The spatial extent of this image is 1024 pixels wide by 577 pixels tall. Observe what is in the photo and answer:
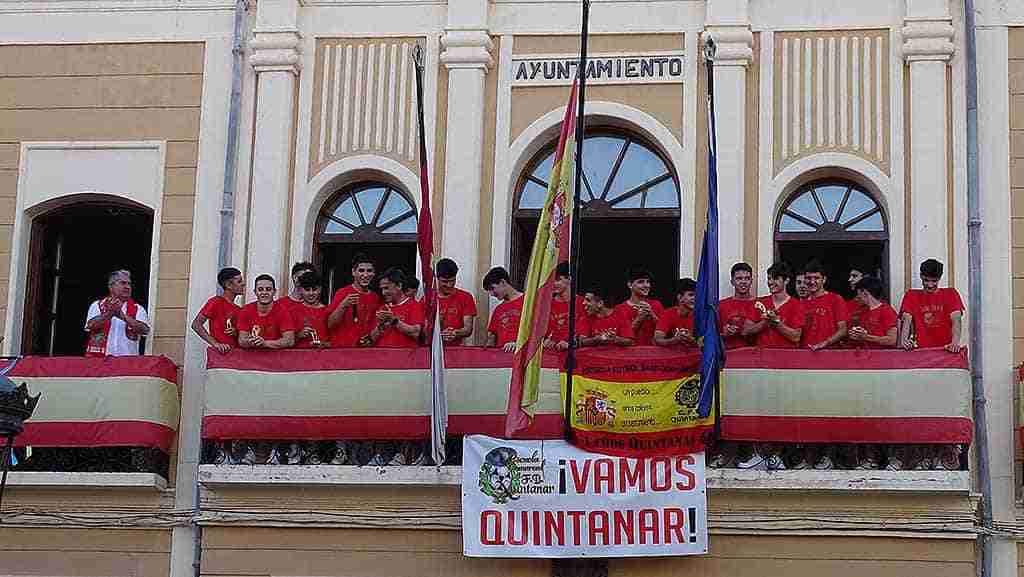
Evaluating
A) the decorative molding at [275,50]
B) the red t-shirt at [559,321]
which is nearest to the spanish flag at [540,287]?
the red t-shirt at [559,321]

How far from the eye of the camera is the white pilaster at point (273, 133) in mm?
20797

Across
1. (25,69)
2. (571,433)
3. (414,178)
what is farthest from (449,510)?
(25,69)

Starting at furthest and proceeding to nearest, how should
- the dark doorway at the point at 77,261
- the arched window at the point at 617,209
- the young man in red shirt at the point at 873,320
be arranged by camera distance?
the dark doorway at the point at 77,261, the arched window at the point at 617,209, the young man in red shirt at the point at 873,320

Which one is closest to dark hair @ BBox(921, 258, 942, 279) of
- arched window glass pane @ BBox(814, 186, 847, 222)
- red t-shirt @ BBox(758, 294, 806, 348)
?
red t-shirt @ BBox(758, 294, 806, 348)

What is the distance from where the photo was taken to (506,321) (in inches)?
779

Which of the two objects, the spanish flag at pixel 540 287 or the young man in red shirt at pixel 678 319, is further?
the young man in red shirt at pixel 678 319

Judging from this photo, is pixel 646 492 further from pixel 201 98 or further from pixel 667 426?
pixel 201 98

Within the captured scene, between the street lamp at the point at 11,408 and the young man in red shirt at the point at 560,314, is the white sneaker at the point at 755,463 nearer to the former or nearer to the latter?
the young man in red shirt at the point at 560,314

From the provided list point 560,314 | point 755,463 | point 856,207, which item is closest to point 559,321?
point 560,314

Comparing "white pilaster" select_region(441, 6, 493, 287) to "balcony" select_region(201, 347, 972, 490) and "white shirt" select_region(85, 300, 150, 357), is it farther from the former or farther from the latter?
"white shirt" select_region(85, 300, 150, 357)

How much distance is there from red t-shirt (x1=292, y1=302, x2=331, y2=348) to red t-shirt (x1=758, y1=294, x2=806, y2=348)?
13.3 feet

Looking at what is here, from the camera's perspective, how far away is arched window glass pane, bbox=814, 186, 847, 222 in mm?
20688

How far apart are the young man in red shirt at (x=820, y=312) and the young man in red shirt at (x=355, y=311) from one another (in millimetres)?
4017

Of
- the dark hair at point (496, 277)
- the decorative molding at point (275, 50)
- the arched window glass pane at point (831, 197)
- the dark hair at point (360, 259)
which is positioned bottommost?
the dark hair at point (496, 277)
